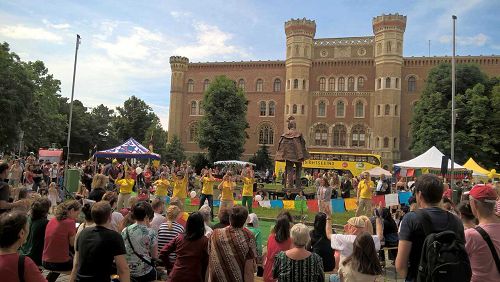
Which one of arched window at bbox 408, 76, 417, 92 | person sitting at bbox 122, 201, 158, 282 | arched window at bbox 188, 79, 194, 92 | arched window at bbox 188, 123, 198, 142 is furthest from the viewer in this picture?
arched window at bbox 188, 79, 194, 92

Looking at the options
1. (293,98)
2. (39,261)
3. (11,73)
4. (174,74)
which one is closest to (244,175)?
(39,261)

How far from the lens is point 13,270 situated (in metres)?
3.18

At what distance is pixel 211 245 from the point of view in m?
4.67

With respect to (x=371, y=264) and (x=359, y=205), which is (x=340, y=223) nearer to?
(x=359, y=205)

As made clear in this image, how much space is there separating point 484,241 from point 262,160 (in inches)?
1935

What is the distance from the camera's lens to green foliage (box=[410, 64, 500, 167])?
39.2 m

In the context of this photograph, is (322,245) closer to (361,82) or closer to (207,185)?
(207,185)

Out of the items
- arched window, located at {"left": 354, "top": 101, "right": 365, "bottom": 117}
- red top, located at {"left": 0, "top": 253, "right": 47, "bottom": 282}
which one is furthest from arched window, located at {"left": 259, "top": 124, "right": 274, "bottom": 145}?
red top, located at {"left": 0, "top": 253, "right": 47, "bottom": 282}

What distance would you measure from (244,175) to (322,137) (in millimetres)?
41169

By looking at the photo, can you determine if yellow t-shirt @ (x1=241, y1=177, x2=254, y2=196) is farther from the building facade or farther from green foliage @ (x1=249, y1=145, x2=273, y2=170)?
the building facade

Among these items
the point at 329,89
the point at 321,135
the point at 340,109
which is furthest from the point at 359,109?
the point at 321,135

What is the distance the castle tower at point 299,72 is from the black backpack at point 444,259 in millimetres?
51547

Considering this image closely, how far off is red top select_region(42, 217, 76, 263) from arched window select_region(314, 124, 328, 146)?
50768 millimetres

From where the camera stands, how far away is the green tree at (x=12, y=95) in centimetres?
3322
